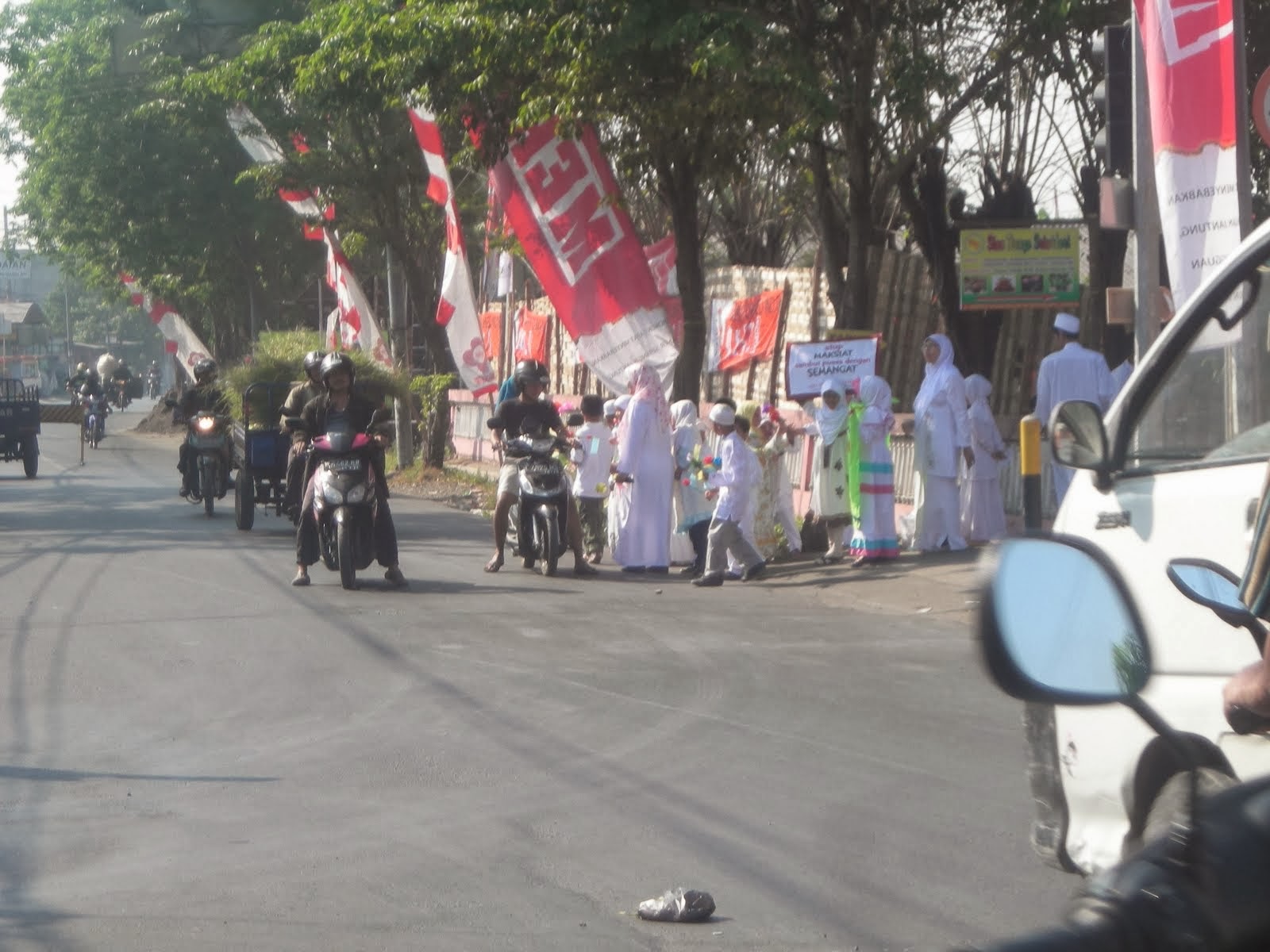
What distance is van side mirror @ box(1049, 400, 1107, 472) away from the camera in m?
3.85

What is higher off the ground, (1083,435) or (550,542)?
(1083,435)

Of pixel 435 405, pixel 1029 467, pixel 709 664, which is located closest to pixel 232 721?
pixel 709 664

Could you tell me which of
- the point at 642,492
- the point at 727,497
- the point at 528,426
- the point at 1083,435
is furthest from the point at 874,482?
the point at 1083,435

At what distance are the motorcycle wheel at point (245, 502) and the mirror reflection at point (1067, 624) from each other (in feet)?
52.3

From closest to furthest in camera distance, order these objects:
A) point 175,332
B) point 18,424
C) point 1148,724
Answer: point 1148,724, point 18,424, point 175,332

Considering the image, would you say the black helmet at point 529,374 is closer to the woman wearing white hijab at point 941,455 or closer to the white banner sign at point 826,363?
the white banner sign at point 826,363

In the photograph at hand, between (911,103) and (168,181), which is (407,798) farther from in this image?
(168,181)

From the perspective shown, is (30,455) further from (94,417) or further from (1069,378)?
(1069,378)

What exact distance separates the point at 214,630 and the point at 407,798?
4.60 meters

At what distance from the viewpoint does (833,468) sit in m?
Result: 14.2

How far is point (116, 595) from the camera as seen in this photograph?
40.4 ft

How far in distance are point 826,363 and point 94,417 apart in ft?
89.6

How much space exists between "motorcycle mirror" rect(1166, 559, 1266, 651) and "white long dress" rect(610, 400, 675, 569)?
1099 cm

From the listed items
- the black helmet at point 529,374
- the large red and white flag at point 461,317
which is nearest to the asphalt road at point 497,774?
the black helmet at point 529,374
